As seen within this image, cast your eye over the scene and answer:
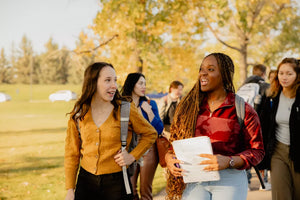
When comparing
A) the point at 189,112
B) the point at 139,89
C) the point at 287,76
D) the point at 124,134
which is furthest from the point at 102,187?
the point at 287,76

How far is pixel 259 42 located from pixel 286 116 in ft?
66.3

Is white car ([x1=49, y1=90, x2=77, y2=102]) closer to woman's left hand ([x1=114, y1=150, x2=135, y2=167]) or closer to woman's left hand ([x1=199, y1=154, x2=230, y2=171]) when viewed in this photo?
woman's left hand ([x1=114, y1=150, x2=135, y2=167])

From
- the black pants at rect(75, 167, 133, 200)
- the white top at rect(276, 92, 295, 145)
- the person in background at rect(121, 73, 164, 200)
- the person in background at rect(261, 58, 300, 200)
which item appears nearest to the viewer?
the black pants at rect(75, 167, 133, 200)

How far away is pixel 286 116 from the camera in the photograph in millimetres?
3768

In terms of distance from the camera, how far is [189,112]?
8.23 ft

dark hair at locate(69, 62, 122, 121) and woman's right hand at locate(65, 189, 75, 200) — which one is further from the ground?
dark hair at locate(69, 62, 122, 121)

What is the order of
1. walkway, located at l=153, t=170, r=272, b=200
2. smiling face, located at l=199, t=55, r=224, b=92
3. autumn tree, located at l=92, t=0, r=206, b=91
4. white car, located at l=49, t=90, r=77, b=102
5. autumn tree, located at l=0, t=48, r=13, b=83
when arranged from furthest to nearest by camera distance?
autumn tree, located at l=0, t=48, r=13, b=83 → white car, located at l=49, t=90, r=77, b=102 → autumn tree, located at l=92, t=0, r=206, b=91 → walkway, located at l=153, t=170, r=272, b=200 → smiling face, located at l=199, t=55, r=224, b=92

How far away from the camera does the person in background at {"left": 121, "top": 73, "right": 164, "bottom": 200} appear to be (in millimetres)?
4691

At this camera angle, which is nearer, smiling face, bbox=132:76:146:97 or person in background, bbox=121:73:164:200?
person in background, bbox=121:73:164:200

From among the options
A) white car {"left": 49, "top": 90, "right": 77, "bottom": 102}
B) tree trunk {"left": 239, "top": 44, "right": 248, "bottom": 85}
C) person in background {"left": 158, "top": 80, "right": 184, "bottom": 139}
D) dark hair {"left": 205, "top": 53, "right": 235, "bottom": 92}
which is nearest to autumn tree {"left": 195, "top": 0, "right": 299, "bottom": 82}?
tree trunk {"left": 239, "top": 44, "right": 248, "bottom": 85}

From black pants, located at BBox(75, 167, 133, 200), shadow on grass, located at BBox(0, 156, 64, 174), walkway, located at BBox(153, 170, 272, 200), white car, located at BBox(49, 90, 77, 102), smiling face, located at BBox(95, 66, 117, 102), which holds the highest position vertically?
smiling face, located at BBox(95, 66, 117, 102)

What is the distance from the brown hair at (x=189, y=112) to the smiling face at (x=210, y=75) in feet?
0.10

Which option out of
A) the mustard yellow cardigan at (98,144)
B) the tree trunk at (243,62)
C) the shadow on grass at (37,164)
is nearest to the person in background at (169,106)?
the mustard yellow cardigan at (98,144)

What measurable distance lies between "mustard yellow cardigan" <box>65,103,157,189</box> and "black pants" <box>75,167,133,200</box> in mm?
48
